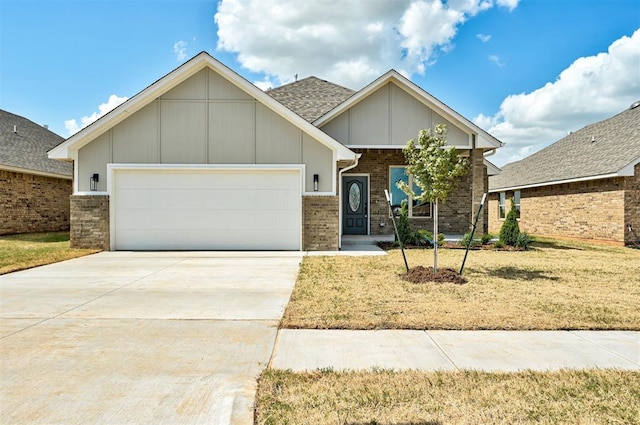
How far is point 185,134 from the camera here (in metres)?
12.2

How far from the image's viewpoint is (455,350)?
4152 mm

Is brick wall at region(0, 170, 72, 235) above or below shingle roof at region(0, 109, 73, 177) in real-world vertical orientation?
below

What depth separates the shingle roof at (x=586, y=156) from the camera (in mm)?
15672

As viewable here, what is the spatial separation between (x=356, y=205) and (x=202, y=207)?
7216 mm

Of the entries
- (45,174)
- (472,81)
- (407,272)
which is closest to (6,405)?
(407,272)

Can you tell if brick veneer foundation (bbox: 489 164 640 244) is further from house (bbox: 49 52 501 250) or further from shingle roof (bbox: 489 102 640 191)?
house (bbox: 49 52 501 250)

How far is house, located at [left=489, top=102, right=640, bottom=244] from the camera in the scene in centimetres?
1470

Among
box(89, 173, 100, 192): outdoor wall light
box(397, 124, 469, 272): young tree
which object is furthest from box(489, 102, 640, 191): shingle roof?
box(89, 173, 100, 192): outdoor wall light

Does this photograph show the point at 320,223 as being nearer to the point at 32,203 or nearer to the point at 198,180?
the point at 198,180

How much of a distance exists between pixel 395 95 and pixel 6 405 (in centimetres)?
1417

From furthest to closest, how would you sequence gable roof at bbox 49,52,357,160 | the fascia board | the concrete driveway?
the fascia board, gable roof at bbox 49,52,357,160, the concrete driveway

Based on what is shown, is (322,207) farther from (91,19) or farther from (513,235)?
(91,19)

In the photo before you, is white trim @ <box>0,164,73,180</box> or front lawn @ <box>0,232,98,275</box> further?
white trim @ <box>0,164,73,180</box>

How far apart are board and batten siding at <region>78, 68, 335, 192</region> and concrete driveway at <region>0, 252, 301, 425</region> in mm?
4773
